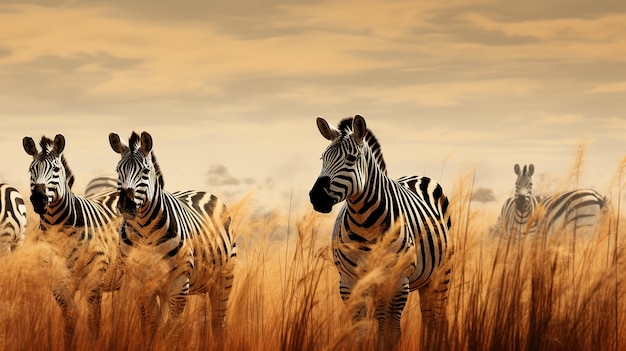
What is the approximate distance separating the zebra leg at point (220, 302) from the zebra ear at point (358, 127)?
4.72 ft

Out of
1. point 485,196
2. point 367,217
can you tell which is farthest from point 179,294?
point 485,196

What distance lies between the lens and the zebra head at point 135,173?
23.7 ft

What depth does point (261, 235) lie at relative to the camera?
279 inches

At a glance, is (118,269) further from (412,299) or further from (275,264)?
(412,299)

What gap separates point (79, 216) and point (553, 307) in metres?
4.99

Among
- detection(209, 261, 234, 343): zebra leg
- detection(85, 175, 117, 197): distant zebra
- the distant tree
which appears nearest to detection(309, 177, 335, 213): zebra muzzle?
detection(209, 261, 234, 343): zebra leg

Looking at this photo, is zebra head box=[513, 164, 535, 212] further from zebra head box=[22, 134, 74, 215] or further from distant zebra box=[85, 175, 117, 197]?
zebra head box=[22, 134, 74, 215]

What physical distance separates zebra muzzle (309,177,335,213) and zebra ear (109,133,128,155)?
7.63 feet

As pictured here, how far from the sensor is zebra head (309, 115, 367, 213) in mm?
6051

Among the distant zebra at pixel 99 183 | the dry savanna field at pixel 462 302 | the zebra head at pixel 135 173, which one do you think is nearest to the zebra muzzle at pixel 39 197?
the zebra head at pixel 135 173

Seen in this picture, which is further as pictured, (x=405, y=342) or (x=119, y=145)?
(x=119, y=145)

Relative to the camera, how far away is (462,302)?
5738mm

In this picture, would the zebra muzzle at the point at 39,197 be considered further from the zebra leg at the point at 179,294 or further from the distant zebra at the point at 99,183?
the distant zebra at the point at 99,183

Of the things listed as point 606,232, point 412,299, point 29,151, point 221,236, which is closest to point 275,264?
point 221,236
